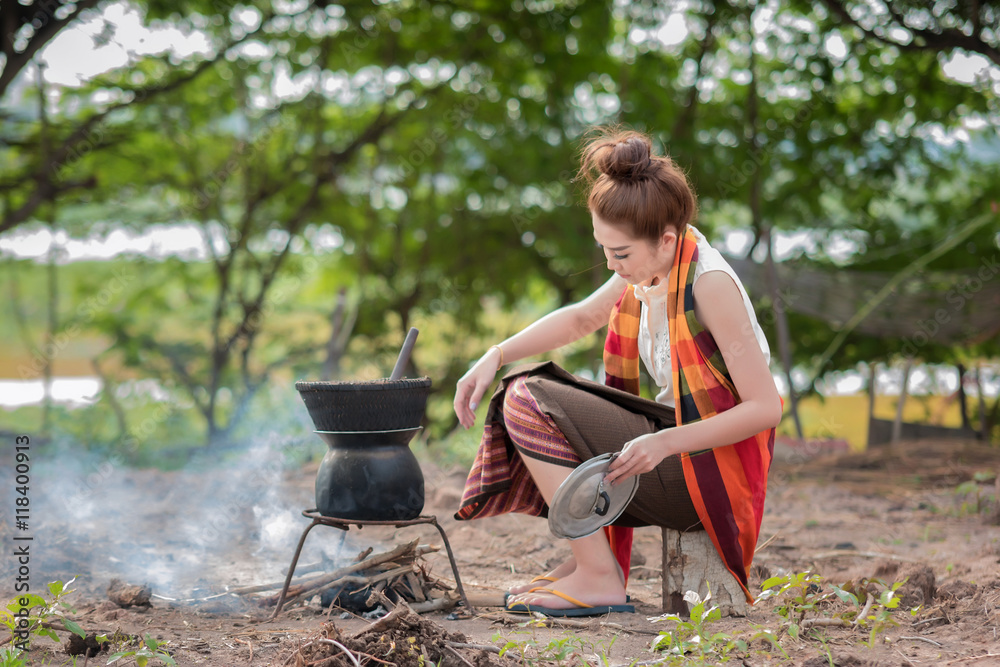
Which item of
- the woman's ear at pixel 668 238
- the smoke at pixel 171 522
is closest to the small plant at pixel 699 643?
the woman's ear at pixel 668 238

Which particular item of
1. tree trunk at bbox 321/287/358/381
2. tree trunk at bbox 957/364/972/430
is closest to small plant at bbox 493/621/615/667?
tree trunk at bbox 321/287/358/381

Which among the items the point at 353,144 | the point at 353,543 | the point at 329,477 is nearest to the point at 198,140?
the point at 353,144

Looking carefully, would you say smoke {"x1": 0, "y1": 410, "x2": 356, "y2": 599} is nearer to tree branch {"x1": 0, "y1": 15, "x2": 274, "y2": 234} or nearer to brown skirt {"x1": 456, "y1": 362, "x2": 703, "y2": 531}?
brown skirt {"x1": 456, "y1": 362, "x2": 703, "y2": 531}

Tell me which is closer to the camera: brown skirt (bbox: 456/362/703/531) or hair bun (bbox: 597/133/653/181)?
hair bun (bbox: 597/133/653/181)

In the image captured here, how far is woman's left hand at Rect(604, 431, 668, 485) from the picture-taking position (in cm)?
213

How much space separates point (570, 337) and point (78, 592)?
210cm

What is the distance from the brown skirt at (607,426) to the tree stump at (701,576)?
59 mm

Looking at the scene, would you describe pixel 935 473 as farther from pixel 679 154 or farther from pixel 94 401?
pixel 94 401

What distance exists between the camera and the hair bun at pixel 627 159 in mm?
2328

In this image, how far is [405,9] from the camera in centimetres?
700

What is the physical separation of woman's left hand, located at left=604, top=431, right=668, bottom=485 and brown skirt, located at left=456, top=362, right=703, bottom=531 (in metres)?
0.36

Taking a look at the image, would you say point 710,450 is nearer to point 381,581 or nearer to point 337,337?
point 381,581

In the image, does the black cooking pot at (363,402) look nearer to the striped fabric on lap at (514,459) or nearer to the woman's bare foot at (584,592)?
the striped fabric on lap at (514,459)

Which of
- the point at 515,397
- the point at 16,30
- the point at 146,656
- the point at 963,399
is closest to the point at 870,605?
the point at 515,397
